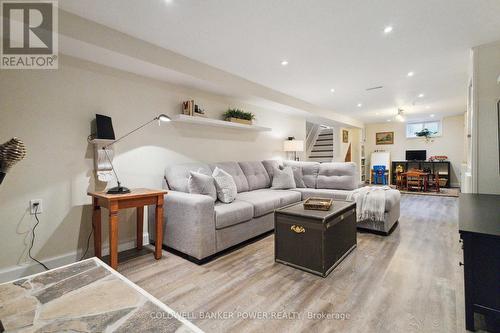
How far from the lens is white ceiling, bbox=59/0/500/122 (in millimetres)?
2045

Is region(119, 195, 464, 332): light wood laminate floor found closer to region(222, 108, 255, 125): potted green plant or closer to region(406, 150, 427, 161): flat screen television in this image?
region(222, 108, 255, 125): potted green plant

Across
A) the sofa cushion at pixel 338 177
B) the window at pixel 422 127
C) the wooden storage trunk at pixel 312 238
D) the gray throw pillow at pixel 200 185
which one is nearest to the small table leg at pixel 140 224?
the gray throw pillow at pixel 200 185

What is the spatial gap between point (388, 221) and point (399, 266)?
99 centimetres

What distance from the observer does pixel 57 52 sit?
90.2 inches

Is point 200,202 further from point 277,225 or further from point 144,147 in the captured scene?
point 144,147

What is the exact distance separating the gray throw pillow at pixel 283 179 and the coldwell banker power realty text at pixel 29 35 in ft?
10.5

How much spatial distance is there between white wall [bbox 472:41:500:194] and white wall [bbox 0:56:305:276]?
11.6ft

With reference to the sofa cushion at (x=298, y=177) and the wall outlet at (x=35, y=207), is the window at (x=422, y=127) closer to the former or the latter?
the sofa cushion at (x=298, y=177)

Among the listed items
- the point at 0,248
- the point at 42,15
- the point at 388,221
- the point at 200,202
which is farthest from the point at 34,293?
the point at 388,221

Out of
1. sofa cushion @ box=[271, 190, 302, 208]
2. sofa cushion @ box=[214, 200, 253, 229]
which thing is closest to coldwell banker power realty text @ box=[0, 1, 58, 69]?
sofa cushion @ box=[214, 200, 253, 229]

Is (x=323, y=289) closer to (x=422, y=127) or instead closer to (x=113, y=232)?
(x=113, y=232)

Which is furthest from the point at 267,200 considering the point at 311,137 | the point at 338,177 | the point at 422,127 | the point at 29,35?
the point at 422,127

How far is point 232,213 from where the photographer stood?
265 centimetres

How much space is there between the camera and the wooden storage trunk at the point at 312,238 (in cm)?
212
